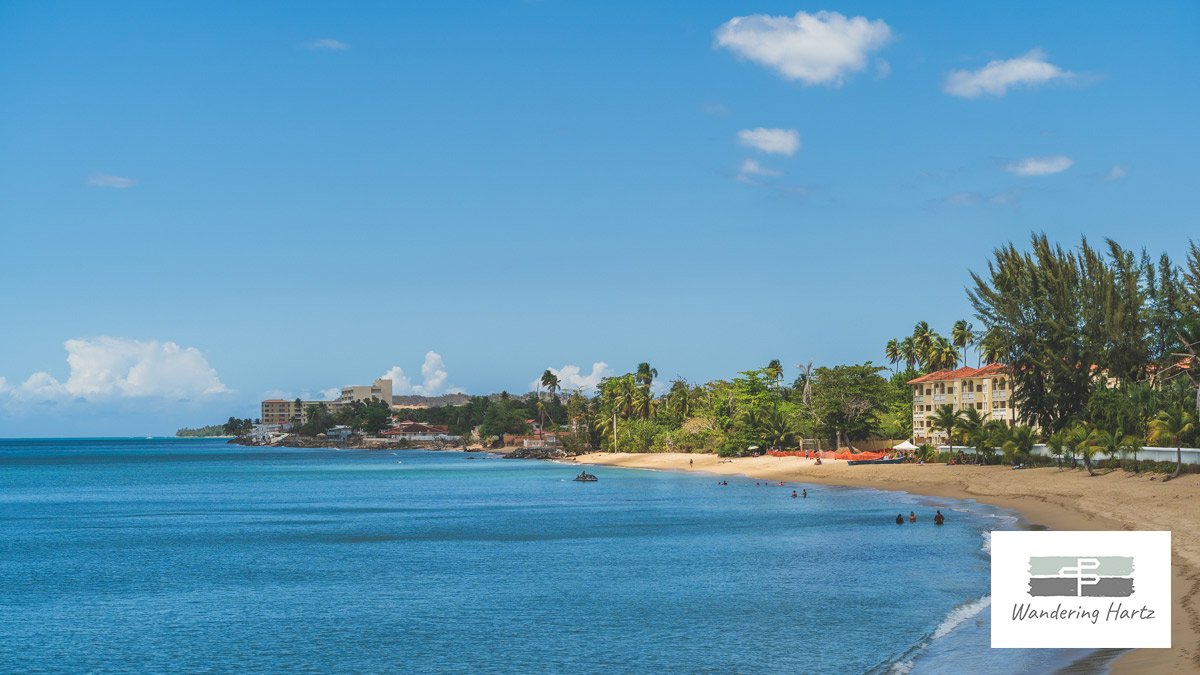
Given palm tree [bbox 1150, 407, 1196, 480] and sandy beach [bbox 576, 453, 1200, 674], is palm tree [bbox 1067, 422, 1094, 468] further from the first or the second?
palm tree [bbox 1150, 407, 1196, 480]

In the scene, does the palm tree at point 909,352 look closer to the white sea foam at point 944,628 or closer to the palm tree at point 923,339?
the palm tree at point 923,339

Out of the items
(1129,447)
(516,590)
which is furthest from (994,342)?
(516,590)

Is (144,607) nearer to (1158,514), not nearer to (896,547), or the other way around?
(896,547)

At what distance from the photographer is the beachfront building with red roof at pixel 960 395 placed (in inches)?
4594

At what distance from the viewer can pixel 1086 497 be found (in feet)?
211

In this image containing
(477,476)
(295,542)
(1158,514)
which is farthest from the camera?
(477,476)

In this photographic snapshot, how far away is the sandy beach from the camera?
80.5 ft

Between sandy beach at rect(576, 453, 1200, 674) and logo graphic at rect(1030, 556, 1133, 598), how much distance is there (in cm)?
166

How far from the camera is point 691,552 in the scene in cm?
5334

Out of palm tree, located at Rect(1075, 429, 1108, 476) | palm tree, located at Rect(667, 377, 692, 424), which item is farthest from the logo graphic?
palm tree, located at Rect(667, 377, 692, 424)

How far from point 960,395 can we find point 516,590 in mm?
92832

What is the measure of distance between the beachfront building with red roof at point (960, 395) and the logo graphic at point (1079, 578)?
88.7 metres

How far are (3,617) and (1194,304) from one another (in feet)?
286

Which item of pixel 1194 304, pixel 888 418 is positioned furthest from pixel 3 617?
pixel 888 418
